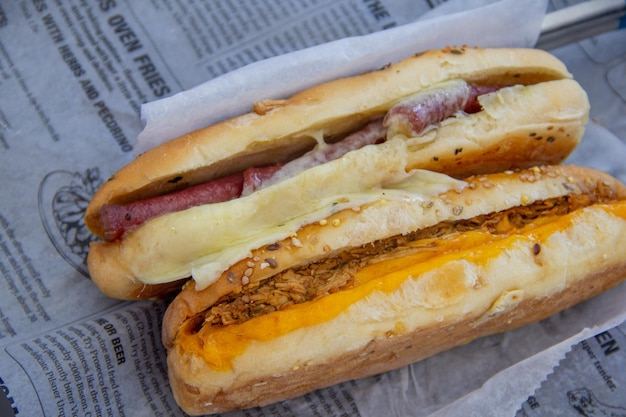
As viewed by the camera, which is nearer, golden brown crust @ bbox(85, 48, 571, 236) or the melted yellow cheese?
the melted yellow cheese

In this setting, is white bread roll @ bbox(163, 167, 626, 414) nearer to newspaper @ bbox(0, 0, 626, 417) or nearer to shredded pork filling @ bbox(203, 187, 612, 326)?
shredded pork filling @ bbox(203, 187, 612, 326)

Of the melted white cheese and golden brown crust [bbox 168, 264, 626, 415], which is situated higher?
the melted white cheese

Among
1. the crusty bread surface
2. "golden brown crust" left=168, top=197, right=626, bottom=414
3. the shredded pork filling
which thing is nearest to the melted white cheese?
the crusty bread surface

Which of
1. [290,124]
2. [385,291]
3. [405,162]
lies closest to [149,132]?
[290,124]

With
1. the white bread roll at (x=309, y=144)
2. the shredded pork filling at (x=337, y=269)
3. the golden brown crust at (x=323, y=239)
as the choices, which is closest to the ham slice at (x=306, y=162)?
the white bread roll at (x=309, y=144)

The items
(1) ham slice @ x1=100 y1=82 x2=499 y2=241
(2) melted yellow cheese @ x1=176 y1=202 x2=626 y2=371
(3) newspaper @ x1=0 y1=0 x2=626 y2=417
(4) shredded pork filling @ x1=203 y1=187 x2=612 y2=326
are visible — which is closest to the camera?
(2) melted yellow cheese @ x1=176 y1=202 x2=626 y2=371

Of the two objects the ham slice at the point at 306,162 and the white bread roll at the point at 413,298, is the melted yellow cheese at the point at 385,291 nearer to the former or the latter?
the white bread roll at the point at 413,298

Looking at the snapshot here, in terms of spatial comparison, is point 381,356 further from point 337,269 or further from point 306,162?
point 306,162
